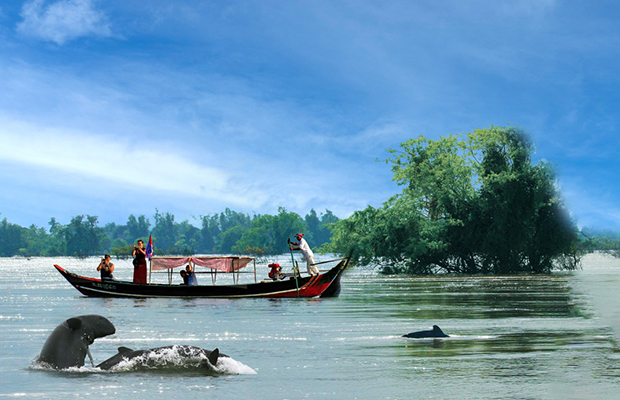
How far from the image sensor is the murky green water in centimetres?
1255

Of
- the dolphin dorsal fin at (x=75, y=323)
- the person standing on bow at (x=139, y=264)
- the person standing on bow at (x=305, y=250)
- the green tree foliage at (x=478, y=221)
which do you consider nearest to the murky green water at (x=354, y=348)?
the dolphin dorsal fin at (x=75, y=323)

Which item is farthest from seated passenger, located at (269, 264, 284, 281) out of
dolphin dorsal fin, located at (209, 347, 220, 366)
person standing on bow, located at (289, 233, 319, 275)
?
dolphin dorsal fin, located at (209, 347, 220, 366)

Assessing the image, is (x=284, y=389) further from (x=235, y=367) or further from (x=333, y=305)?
(x=333, y=305)

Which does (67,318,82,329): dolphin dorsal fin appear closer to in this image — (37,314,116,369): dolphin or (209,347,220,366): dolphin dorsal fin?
(37,314,116,369): dolphin

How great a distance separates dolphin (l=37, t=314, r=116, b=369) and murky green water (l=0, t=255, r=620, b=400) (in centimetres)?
35

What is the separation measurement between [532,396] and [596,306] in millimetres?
19661

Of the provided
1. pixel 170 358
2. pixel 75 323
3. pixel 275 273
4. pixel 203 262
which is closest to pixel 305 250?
pixel 275 273

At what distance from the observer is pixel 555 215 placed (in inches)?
2618

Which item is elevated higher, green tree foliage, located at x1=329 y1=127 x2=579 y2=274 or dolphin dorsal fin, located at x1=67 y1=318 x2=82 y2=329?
green tree foliage, located at x1=329 y1=127 x2=579 y2=274

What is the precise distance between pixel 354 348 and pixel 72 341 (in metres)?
5.88

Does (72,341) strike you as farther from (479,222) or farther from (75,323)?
(479,222)

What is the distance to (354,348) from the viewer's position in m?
17.5

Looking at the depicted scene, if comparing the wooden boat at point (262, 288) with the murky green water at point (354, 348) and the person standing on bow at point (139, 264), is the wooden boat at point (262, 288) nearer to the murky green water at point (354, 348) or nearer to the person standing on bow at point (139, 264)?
the person standing on bow at point (139, 264)

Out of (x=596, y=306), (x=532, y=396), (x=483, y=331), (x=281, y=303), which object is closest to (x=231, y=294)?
(x=281, y=303)
